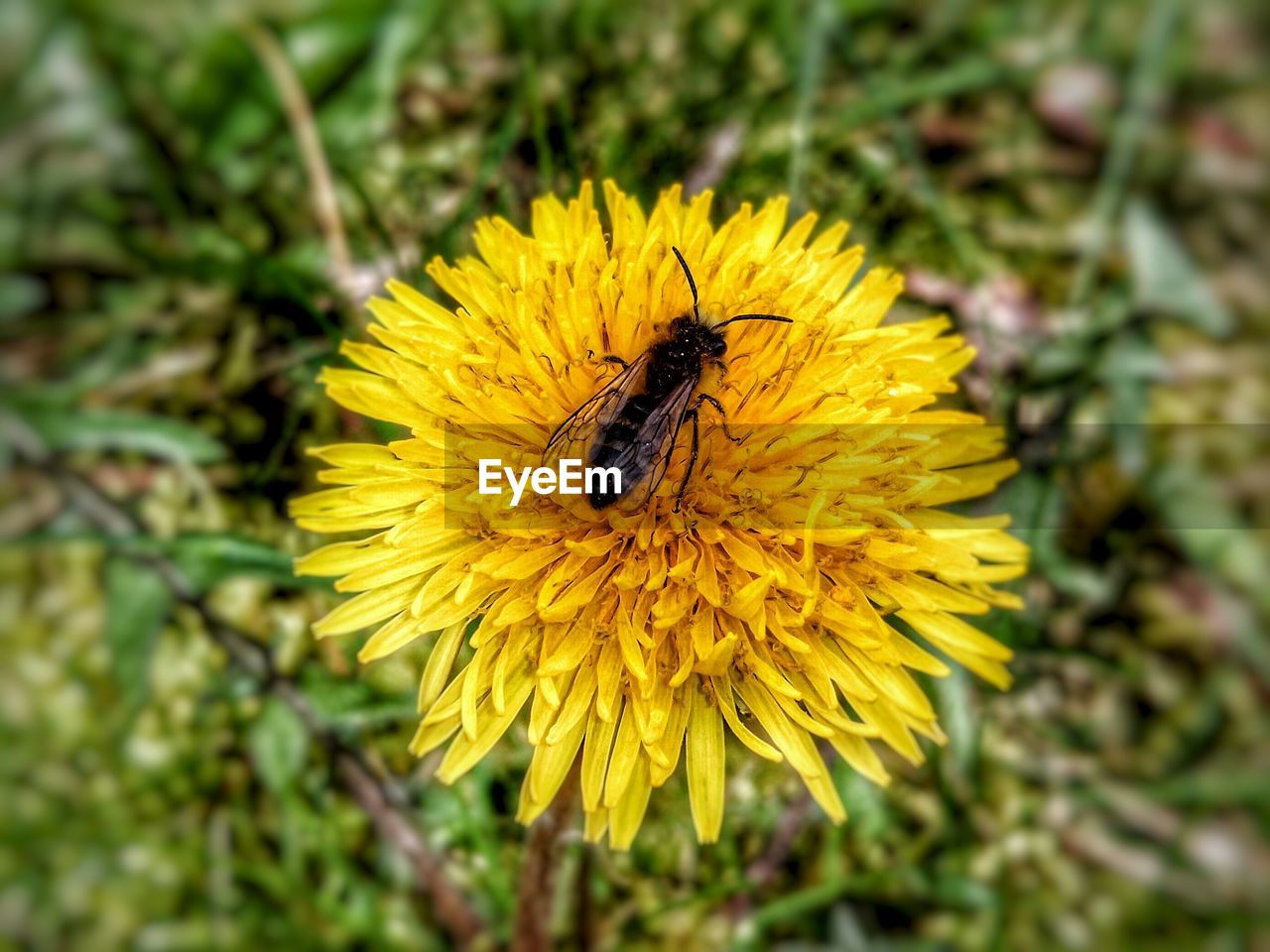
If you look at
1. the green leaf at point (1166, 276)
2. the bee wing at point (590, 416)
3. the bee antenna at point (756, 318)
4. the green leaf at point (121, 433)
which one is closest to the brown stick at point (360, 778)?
the green leaf at point (121, 433)

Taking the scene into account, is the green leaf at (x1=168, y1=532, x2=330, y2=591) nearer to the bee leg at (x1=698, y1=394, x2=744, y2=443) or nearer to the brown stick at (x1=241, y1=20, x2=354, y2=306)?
the brown stick at (x1=241, y1=20, x2=354, y2=306)

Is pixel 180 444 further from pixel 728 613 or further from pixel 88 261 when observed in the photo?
pixel 728 613

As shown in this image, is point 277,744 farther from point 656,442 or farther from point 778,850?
point 656,442

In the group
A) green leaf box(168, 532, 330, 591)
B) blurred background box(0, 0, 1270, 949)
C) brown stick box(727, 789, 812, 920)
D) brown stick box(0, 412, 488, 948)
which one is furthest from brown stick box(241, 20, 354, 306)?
brown stick box(727, 789, 812, 920)

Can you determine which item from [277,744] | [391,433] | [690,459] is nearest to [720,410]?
[690,459]

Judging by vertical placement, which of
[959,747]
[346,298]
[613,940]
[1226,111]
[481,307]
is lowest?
[613,940]

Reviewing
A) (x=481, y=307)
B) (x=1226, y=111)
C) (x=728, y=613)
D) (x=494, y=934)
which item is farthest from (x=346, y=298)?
(x=1226, y=111)
